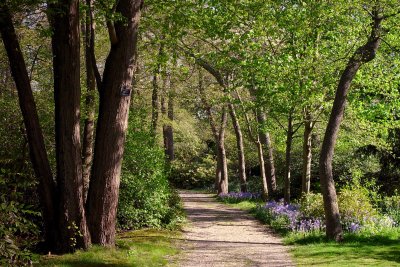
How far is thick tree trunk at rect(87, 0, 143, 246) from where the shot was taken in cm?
876

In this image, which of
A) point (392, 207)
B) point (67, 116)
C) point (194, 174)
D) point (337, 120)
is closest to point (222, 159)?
point (194, 174)

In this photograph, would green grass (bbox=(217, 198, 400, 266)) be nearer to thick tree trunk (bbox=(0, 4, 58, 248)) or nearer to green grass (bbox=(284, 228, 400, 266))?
green grass (bbox=(284, 228, 400, 266))

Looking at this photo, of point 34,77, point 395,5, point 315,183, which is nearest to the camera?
point 395,5

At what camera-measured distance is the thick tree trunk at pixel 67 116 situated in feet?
27.2

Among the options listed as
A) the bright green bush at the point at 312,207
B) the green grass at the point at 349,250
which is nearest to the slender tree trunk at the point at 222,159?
the bright green bush at the point at 312,207

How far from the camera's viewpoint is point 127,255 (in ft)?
29.1

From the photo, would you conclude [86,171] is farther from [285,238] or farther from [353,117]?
[353,117]

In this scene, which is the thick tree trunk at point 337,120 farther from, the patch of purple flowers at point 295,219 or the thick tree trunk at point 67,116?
the thick tree trunk at point 67,116

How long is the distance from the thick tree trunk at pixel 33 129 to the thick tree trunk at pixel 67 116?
8.0 inches

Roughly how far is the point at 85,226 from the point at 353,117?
37.2 feet

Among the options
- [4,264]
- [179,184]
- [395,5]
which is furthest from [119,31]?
[179,184]

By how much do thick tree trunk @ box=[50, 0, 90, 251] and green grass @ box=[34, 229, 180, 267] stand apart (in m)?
0.39

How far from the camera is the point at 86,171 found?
38.3 feet

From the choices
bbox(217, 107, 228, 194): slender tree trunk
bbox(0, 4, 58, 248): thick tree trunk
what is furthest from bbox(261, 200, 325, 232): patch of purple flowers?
A: bbox(217, 107, 228, 194): slender tree trunk
